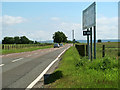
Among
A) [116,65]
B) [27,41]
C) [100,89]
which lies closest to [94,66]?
[116,65]

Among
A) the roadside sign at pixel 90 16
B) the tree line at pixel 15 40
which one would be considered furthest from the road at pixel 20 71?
the tree line at pixel 15 40

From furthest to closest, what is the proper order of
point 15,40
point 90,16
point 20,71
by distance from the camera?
point 15,40 → point 90,16 → point 20,71

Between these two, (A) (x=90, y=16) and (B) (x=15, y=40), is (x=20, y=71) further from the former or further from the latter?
(B) (x=15, y=40)

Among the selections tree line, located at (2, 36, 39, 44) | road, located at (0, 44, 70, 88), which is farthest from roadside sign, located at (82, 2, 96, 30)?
tree line, located at (2, 36, 39, 44)

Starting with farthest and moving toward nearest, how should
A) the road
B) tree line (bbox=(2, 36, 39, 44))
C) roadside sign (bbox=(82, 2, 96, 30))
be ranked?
1. tree line (bbox=(2, 36, 39, 44))
2. roadside sign (bbox=(82, 2, 96, 30))
3. the road

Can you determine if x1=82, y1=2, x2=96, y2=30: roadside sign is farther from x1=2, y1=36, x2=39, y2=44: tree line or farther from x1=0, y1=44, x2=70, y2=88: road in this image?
x1=2, y1=36, x2=39, y2=44: tree line

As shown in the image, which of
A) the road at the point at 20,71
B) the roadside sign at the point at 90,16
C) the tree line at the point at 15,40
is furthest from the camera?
the tree line at the point at 15,40

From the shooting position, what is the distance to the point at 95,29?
1314 centimetres

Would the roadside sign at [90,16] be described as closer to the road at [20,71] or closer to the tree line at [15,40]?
the road at [20,71]

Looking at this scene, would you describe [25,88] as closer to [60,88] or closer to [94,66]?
[60,88]

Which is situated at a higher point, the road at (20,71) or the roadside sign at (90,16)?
the roadside sign at (90,16)

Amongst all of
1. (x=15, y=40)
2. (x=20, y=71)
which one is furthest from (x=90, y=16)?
(x=15, y=40)

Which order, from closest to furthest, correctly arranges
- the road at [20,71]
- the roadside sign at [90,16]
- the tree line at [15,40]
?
the road at [20,71]
the roadside sign at [90,16]
the tree line at [15,40]

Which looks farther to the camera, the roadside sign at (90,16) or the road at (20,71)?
the roadside sign at (90,16)
